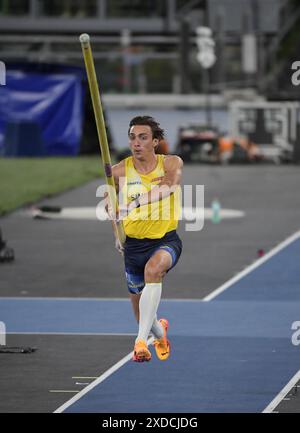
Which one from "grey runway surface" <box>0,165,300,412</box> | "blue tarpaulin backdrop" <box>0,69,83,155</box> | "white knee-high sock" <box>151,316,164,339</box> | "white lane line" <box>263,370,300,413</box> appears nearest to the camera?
"white lane line" <box>263,370,300,413</box>

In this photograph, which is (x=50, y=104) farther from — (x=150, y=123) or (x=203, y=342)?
(x=150, y=123)

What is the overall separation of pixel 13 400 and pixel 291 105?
41016 millimetres

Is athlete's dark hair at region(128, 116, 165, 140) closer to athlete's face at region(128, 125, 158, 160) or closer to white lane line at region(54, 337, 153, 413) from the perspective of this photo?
athlete's face at region(128, 125, 158, 160)

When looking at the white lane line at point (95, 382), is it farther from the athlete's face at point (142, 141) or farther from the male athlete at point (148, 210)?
the athlete's face at point (142, 141)

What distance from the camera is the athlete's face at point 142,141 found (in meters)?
13.7

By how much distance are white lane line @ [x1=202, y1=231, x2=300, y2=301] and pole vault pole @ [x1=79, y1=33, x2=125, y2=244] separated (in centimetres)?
597

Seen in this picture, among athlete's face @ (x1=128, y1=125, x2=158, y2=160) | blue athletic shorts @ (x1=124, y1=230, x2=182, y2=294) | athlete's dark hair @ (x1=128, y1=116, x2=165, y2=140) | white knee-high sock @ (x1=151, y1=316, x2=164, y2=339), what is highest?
athlete's dark hair @ (x1=128, y1=116, x2=165, y2=140)

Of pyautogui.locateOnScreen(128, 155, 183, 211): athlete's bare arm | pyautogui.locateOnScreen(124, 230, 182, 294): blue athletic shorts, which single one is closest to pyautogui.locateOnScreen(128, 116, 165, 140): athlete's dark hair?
pyautogui.locateOnScreen(128, 155, 183, 211): athlete's bare arm

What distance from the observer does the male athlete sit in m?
13.7

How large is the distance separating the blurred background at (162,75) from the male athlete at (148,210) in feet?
105

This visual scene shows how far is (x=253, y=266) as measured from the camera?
23.2m

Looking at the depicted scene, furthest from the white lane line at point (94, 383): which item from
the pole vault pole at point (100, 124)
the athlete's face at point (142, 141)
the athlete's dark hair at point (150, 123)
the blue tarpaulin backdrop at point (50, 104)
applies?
the blue tarpaulin backdrop at point (50, 104)

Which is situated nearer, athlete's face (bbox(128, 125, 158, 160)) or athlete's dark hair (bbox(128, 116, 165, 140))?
athlete's face (bbox(128, 125, 158, 160))

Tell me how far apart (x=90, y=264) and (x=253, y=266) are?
249 cm
